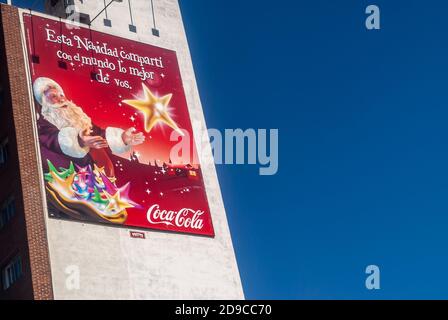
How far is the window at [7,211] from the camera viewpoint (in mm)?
75000

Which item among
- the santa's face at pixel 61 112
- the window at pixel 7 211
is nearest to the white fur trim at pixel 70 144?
the santa's face at pixel 61 112

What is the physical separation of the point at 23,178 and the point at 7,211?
323 centimetres

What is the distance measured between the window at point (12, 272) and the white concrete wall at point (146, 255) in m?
2.55

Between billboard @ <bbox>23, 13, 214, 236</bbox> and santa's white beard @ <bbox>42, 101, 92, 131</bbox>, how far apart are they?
71 mm

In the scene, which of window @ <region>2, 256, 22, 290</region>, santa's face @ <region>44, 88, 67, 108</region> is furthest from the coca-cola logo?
window @ <region>2, 256, 22, 290</region>

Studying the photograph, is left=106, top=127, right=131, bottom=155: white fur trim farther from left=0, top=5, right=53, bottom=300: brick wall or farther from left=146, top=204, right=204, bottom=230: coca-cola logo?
left=0, top=5, right=53, bottom=300: brick wall

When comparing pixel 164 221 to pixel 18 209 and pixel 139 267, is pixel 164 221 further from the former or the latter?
pixel 18 209

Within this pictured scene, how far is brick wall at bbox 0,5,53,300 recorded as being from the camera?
7138 centimetres

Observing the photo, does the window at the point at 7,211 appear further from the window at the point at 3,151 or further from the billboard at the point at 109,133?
the window at the point at 3,151

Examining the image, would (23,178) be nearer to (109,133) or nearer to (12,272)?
(12,272)
